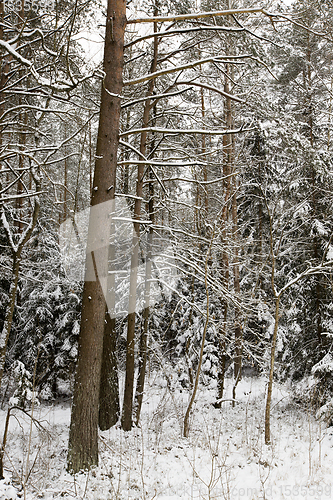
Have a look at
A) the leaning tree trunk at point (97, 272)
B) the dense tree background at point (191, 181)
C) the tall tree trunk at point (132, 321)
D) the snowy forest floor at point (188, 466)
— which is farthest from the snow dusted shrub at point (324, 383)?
the leaning tree trunk at point (97, 272)

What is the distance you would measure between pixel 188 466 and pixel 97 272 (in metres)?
3.49

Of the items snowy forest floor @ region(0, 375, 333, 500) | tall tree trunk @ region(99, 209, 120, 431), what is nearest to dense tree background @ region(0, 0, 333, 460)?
tall tree trunk @ region(99, 209, 120, 431)

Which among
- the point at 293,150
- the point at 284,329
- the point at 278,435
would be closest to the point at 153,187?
the point at 293,150

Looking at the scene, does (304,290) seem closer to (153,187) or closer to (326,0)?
(153,187)

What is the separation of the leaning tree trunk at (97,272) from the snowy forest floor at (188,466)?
374mm

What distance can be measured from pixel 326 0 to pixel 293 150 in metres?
3.84

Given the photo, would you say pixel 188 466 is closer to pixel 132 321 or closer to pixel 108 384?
pixel 132 321

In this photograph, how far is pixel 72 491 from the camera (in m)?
4.08

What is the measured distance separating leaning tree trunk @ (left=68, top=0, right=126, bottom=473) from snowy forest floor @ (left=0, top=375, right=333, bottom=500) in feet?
1.23

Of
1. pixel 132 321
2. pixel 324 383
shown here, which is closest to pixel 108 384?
pixel 132 321

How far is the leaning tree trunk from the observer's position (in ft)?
15.1

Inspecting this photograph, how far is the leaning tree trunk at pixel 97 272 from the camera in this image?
462 centimetres

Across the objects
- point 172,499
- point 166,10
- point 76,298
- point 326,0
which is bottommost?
point 172,499

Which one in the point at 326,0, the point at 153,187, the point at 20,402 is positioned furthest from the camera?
the point at 153,187
